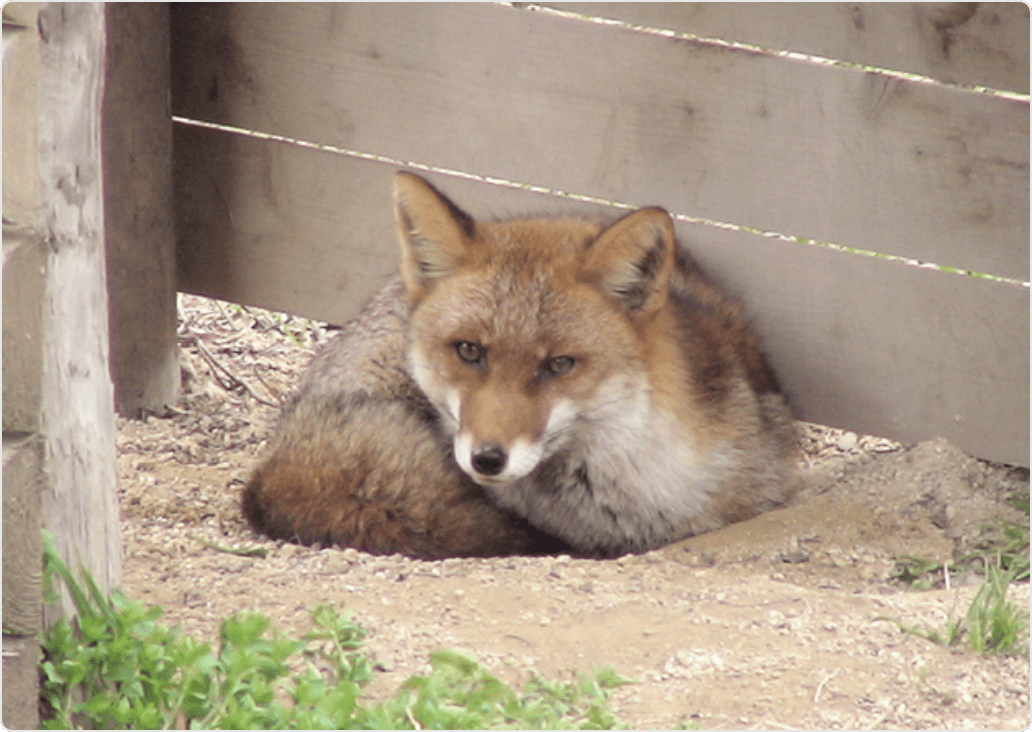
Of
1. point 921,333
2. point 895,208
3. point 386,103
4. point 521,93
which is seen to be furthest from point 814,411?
point 386,103

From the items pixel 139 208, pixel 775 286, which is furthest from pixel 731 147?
pixel 139 208

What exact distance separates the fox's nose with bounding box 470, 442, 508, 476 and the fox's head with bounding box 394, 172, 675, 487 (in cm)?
2

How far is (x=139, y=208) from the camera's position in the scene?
5.36m

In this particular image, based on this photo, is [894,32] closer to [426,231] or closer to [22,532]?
[426,231]

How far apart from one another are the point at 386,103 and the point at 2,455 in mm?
2656

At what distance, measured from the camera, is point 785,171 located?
15.3ft

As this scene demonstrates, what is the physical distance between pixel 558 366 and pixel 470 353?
0.87ft

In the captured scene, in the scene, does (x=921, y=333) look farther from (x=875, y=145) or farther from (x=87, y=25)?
(x=87, y=25)

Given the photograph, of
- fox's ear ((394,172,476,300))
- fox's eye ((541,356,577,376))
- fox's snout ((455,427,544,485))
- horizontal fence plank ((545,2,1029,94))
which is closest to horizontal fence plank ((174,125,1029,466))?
horizontal fence plank ((545,2,1029,94))

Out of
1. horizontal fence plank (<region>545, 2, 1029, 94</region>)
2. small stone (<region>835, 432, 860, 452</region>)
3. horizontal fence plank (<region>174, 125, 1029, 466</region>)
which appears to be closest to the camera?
horizontal fence plank (<region>545, 2, 1029, 94</region>)

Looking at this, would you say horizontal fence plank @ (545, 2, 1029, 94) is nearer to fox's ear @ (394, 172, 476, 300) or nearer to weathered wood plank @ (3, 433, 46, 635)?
fox's ear @ (394, 172, 476, 300)

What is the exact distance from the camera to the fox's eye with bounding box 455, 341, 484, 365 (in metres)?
4.12

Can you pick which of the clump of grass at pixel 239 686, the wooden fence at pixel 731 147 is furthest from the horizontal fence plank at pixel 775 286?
the clump of grass at pixel 239 686

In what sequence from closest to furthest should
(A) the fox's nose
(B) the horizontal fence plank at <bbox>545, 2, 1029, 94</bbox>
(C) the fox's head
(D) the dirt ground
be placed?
(D) the dirt ground < (A) the fox's nose < (C) the fox's head < (B) the horizontal fence plank at <bbox>545, 2, 1029, 94</bbox>
